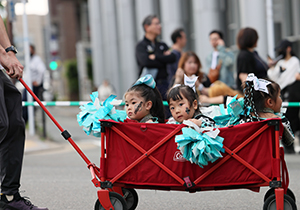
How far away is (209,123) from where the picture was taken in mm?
4383

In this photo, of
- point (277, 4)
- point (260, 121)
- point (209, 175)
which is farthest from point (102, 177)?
point (277, 4)

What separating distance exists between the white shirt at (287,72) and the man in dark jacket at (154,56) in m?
1.74

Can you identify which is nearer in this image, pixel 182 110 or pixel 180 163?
pixel 180 163

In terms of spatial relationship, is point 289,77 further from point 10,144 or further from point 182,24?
point 182,24

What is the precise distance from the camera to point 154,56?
27.7ft

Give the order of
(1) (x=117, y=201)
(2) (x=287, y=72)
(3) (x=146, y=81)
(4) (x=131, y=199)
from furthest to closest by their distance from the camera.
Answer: (2) (x=287, y=72)
(4) (x=131, y=199)
(3) (x=146, y=81)
(1) (x=117, y=201)

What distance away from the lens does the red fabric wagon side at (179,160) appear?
4.06 m

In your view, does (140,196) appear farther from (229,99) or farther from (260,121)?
(260,121)

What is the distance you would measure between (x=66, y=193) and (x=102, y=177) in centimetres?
185

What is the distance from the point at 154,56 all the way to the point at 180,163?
4472 mm

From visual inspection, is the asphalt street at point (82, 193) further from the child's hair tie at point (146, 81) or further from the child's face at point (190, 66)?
the child's face at point (190, 66)

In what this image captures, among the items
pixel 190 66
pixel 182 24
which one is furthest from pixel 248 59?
pixel 182 24

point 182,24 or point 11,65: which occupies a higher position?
point 182,24

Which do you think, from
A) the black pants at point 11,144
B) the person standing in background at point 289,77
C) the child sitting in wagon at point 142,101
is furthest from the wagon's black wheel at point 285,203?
the person standing in background at point 289,77
